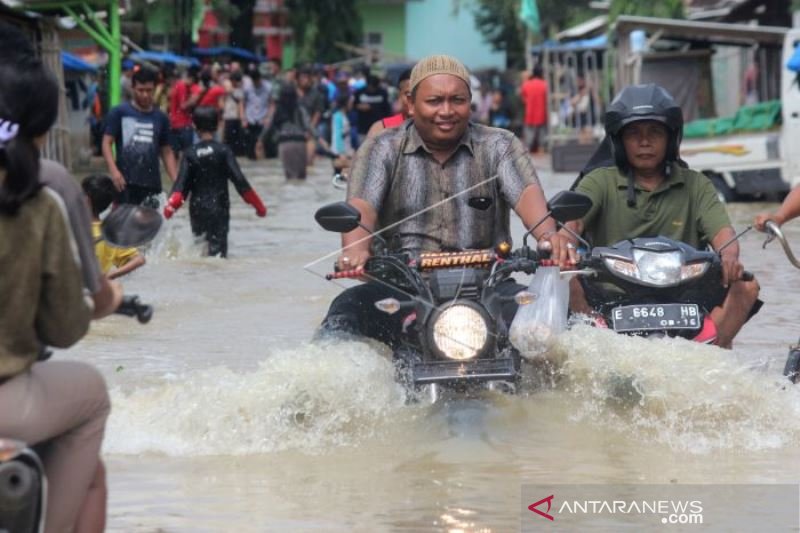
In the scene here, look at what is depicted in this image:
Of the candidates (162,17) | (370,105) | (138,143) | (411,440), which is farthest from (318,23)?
(411,440)

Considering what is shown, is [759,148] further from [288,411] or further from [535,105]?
[535,105]

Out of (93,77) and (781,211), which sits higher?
(781,211)

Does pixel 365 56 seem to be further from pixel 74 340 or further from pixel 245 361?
pixel 74 340

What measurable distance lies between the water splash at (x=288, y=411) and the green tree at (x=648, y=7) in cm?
2568

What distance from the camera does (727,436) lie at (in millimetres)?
6902

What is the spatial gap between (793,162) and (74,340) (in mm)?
15519

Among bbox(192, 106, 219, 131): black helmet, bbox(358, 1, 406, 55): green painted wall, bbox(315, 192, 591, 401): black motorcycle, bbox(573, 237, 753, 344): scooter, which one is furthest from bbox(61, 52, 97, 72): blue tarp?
bbox(358, 1, 406, 55): green painted wall

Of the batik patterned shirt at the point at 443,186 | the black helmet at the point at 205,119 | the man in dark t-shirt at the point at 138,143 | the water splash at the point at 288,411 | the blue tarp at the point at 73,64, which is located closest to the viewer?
the water splash at the point at 288,411

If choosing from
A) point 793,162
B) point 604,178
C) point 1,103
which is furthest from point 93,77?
point 1,103

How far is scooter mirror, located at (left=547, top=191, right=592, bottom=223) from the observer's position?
20.4 ft

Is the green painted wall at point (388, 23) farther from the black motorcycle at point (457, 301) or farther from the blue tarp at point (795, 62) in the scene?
the black motorcycle at point (457, 301)

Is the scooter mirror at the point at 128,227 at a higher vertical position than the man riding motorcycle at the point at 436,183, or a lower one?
higher

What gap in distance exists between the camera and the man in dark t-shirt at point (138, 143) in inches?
538

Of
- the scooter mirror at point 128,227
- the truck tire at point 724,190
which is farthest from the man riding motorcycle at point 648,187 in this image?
the truck tire at point 724,190
